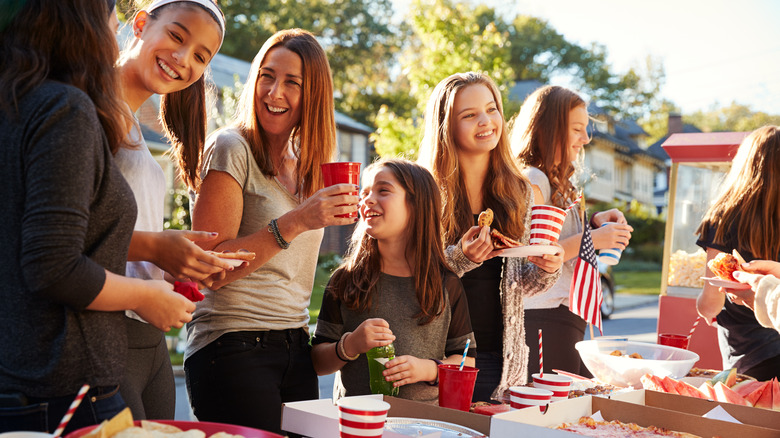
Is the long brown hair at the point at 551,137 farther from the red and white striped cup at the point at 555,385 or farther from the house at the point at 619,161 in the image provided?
the house at the point at 619,161

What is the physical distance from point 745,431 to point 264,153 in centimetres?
206

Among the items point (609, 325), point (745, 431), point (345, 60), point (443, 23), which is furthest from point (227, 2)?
point (745, 431)

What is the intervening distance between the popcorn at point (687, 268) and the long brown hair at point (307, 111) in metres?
5.34

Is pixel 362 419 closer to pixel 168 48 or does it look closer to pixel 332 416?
pixel 332 416

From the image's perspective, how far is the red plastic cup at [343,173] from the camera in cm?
258

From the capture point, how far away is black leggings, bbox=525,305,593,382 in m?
3.86

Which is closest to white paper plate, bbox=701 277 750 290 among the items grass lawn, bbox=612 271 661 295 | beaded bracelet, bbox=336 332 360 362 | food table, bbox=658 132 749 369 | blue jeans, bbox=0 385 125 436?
beaded bracelet, bbox=336 332 360 362

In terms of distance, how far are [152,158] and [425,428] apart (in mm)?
1269

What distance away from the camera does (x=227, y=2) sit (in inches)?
1406

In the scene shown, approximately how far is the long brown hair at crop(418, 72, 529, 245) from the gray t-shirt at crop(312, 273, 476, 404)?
0.45 m

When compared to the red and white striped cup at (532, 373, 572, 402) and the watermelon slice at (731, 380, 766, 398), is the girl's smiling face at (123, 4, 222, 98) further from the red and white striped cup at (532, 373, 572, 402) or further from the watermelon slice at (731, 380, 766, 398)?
the watermelon slice at (731, 380, 766, 398)

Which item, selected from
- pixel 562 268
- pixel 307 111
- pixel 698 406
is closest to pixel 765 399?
pixel 698 406

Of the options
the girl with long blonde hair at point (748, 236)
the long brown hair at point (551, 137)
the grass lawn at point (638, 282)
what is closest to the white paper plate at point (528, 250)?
the long brown hair at point (551, 137)

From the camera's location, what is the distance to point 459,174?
372cm
